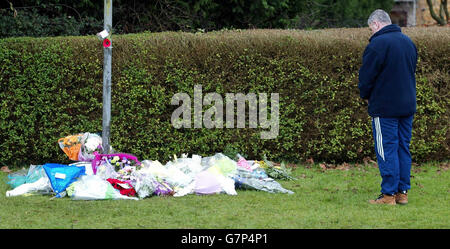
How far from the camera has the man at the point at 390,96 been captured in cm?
646

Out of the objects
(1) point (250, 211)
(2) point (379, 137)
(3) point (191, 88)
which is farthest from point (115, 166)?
(2) point (379, 137)

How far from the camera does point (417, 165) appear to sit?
945cm

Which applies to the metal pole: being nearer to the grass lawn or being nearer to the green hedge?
the green hedge

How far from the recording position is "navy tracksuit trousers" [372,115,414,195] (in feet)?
21.4

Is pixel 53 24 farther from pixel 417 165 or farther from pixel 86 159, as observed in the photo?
pixel 417 165

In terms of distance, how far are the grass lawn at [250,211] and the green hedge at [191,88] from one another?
144 cm

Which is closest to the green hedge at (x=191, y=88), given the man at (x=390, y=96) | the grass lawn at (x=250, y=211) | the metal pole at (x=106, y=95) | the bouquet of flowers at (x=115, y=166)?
the metal pole at (x=106, y=95)

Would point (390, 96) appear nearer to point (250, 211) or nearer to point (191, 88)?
point (250, 211)

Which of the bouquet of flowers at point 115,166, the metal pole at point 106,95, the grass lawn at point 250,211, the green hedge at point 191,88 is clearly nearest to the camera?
the grass lawn at point 250,211

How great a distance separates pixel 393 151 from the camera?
21.5ft

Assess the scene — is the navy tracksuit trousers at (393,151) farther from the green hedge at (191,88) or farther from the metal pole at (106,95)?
the metal pole at (106,95)

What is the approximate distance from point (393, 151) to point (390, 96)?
59 cm

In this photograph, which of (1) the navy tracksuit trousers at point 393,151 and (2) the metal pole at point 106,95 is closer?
(1) the navy tracksuit trousers at point 393,151
